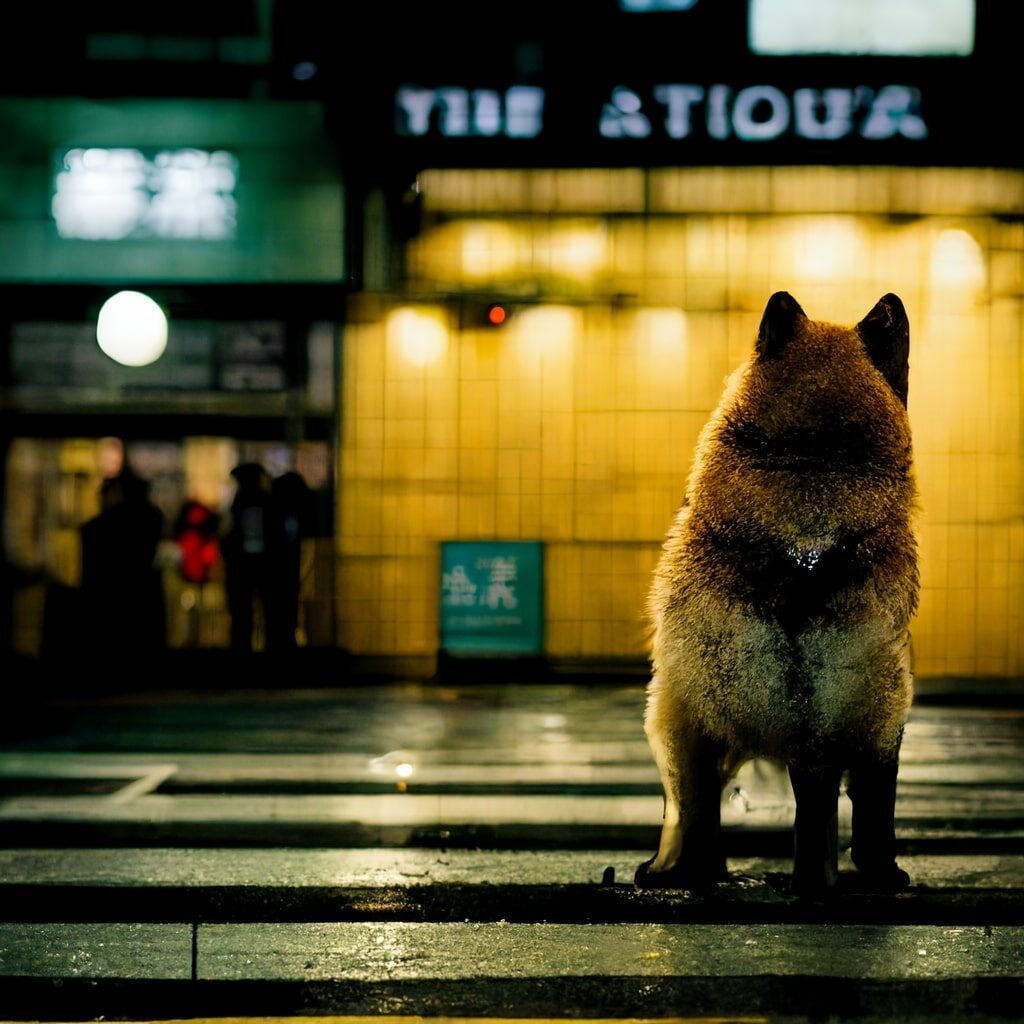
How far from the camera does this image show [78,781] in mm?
8172

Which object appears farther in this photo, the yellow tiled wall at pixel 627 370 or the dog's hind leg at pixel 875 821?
the yellow tiled wall at pixel 627 370

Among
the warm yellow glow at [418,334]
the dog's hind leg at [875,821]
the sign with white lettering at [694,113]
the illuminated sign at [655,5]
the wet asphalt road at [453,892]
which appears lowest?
the wet asphalt road at [453,892]

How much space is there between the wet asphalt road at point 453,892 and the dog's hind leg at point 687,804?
6.3 inches

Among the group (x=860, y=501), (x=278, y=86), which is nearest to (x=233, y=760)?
(x=860, y=501)

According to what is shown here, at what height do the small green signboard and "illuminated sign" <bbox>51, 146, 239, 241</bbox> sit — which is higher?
"illuminated sign" <bbox>51, 146, 239, 241</bbox>

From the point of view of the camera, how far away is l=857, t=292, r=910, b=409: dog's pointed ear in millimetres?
4758

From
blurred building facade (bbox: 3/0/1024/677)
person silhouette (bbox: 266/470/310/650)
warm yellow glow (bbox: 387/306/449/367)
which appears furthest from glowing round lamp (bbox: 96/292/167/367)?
warm yellow glow (bbox: 387/306/449/367)

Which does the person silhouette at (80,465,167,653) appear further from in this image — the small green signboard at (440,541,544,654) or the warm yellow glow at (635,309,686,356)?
the warm yellow glow at (635,309,686,356)

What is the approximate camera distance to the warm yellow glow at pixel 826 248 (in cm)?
1494

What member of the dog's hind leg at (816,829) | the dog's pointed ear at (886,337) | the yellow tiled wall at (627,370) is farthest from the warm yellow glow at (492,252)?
the dog's hind leg at (816,829)

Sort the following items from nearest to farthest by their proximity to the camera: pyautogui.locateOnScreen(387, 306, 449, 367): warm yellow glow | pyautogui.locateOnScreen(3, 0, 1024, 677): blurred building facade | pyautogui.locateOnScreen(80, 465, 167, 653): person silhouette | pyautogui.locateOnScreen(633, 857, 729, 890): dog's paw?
pyautogui.locateOnScreen(633, 857, 729, 890): dog's paw < pyautogui.locateOnScreen(80, 465, 167, 653): person silhouette < pyautogui.locateOnScreen(3, 0, 1024, 677): blurred building facade < pyautogui.locateOnScreen(387, 306, 449, 367): warm yellow glow

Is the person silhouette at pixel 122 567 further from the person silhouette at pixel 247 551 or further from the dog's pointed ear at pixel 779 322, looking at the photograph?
the dog's pointed ear at pixel 779 322

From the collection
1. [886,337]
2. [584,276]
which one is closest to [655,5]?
[584,276]

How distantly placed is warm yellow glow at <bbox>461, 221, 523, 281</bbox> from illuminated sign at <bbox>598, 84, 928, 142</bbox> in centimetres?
144
